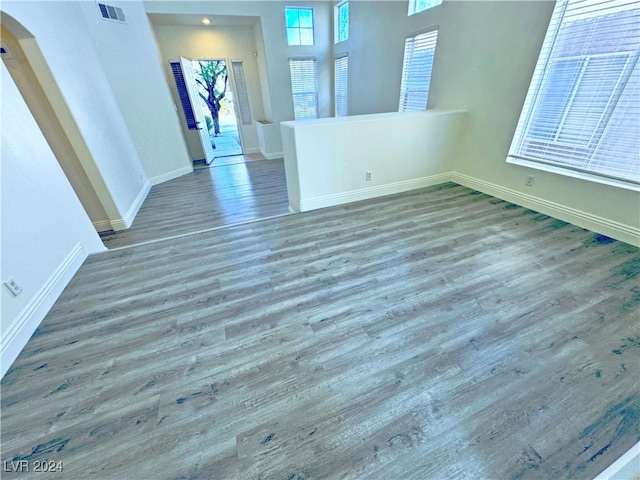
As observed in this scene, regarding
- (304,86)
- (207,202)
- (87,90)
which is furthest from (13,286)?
(304,86)

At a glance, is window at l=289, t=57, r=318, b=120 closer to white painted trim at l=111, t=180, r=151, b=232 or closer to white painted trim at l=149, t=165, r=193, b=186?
white painted trim at l=149, t=165, r=193, b=186

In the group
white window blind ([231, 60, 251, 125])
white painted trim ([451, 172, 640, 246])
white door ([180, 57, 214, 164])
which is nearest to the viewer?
white painted trim ([451, 172, 640, 246])

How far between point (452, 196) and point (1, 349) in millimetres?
4415

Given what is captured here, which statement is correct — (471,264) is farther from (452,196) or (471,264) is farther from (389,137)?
(389,137)

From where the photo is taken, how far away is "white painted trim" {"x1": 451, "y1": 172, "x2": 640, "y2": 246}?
2371mm

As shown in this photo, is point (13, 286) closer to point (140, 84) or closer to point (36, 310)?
point (36, 310)

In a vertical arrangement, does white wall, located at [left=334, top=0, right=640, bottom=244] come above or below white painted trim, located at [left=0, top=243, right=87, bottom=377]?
above

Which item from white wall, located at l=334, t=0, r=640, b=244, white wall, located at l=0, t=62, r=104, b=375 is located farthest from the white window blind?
white wall, located at l=0, t=62, r=104, b=375

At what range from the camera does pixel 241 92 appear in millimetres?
6414

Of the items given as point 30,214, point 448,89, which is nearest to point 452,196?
point 448,89

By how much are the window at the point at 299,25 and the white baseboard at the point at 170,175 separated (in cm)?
348

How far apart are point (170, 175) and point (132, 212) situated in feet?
6.21

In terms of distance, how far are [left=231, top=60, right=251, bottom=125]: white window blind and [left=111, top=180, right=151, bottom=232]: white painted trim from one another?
3165 millimetres

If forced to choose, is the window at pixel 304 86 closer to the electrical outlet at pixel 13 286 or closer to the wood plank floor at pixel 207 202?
the wood plank floor at pixel 207 202
